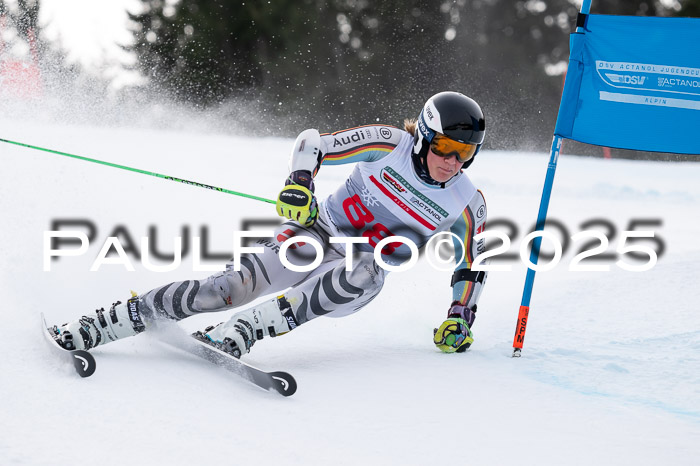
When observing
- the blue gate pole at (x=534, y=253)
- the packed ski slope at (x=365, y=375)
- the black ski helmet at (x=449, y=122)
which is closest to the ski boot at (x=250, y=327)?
the packed ski slope at (x=365, y=375)

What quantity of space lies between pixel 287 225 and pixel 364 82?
707 inches

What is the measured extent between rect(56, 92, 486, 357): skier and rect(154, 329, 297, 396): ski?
73mm

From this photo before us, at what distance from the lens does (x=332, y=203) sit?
11.6 feet

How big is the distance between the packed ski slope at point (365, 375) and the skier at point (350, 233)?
160 mm

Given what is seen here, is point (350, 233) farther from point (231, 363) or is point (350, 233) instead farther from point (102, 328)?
point (102, 328)

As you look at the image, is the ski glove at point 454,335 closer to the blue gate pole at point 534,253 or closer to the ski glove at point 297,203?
the blue gate pole at point 534,253

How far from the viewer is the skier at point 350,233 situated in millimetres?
2961

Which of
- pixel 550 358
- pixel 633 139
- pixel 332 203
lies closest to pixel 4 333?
pixel 332 203

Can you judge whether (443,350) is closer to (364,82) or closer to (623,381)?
(623,381)

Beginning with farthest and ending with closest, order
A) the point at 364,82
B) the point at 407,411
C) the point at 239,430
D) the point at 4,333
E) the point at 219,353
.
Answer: the point at 364,82, the point at 4,333, the point at 219,353, the point at 407,411, the point at 239,430

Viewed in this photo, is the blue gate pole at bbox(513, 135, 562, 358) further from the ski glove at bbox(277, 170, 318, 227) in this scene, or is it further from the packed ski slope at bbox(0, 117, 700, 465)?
the ski glove at bbox(277, 170, 318, 227)

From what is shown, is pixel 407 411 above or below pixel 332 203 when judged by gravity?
below

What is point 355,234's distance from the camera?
3.48m

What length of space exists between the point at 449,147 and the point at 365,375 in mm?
1027
